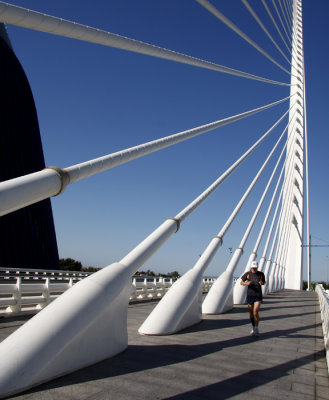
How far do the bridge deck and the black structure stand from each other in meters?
24.1

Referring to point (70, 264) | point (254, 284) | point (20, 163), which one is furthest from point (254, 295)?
point (70, 264)

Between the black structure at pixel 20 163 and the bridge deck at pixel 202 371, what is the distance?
24139 mm

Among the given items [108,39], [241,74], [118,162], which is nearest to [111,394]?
[118,162]

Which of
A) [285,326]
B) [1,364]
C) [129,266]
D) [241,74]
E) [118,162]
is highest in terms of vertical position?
[241,74]

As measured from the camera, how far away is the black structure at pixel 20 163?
99.9 feet

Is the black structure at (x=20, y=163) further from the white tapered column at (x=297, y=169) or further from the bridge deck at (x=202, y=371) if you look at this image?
the bridge deck at (x=202, y=371)

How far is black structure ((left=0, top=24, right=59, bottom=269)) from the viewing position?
30.4 meters

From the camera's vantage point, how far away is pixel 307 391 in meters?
4.43

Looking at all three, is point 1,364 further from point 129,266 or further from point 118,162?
point 118,162

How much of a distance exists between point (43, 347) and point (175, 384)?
150 centimetres

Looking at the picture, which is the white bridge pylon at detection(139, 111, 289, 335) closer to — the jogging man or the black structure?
the jogging man

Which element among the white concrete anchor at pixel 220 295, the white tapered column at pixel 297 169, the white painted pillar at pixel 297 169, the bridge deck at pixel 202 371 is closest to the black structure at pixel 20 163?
the white concrete anchor at pixel 220 295

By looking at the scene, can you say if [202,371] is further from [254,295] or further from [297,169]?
[297,169]

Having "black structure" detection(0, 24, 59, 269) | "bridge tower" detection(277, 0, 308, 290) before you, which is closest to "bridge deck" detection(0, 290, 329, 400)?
"black structure" detection(0, 24, 59, 269)
